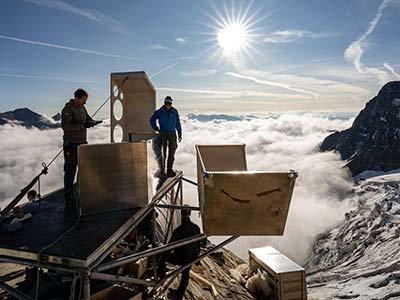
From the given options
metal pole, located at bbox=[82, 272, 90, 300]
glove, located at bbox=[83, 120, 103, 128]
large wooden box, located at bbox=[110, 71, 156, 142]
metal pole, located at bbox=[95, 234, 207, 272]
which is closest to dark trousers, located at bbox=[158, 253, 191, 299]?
metal pole, located at bbox=[95, 234, 207, 272]

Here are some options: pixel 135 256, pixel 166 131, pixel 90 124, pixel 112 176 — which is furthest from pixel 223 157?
pixel 135 256

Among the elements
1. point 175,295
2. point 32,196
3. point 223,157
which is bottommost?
point 175,295

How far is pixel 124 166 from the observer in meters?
9.15

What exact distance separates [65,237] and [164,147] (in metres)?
6.04

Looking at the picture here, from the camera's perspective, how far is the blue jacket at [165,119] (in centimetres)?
1269

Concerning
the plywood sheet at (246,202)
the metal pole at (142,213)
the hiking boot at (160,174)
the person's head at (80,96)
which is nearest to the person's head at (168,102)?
the hiking boot at (160,174)

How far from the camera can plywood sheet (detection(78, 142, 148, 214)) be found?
8.49 metres

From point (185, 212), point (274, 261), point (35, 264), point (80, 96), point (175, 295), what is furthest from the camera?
point (274, 261)

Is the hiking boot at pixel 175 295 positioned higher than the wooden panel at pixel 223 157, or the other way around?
the wooden panel at pixel 223 157

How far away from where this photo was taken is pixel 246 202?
7.89 metres

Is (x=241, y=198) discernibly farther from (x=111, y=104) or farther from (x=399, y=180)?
(x=399, y=180)

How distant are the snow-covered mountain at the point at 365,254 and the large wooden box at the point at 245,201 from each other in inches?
1063

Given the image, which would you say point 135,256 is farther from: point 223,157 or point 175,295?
point 223,157

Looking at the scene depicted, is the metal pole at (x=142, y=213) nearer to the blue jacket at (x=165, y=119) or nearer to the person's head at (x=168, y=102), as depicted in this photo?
the blue jacket at (x=165, y=119)
